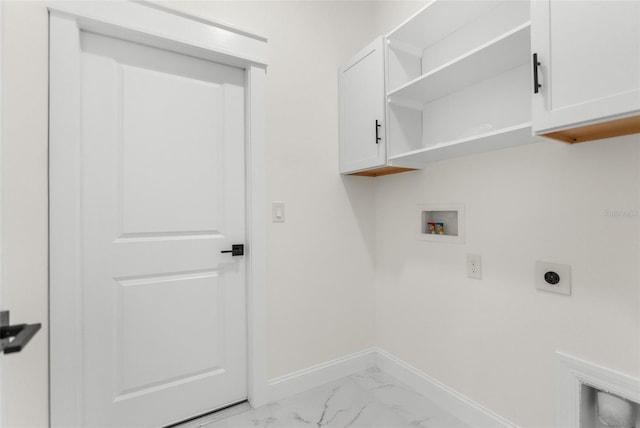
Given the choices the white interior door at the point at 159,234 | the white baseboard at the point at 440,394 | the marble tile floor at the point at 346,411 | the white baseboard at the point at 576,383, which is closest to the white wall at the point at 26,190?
the white interior door at the point at 159,234

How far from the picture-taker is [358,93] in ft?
6.20

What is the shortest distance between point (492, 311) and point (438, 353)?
1.49 feet

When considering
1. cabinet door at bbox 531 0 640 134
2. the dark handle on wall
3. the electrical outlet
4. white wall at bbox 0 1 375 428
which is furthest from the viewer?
the electrical outlet

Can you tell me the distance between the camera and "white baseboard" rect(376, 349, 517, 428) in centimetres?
151

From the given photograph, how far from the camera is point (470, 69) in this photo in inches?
55.9

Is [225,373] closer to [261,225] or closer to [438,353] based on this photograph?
[261,225]

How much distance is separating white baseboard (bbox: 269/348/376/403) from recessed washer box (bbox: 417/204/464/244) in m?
0.97

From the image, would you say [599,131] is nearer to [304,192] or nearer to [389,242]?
[389,242]

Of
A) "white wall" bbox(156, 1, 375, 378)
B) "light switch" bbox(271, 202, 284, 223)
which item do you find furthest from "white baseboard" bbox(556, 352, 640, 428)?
"light switch" bbox(271, 202, 284, 223)

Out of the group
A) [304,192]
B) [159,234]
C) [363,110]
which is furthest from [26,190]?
[363,110]

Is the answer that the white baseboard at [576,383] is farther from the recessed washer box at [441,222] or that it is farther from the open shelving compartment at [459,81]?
the open shelving compartment at [459,81]

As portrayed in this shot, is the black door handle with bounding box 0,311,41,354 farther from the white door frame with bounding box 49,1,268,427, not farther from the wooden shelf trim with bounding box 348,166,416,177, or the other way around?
the wooden shelf trim with bounding box 348,166,416,177

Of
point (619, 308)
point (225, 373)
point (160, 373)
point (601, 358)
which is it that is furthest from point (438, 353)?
point (160, 373)

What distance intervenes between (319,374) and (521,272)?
52.4 inches
